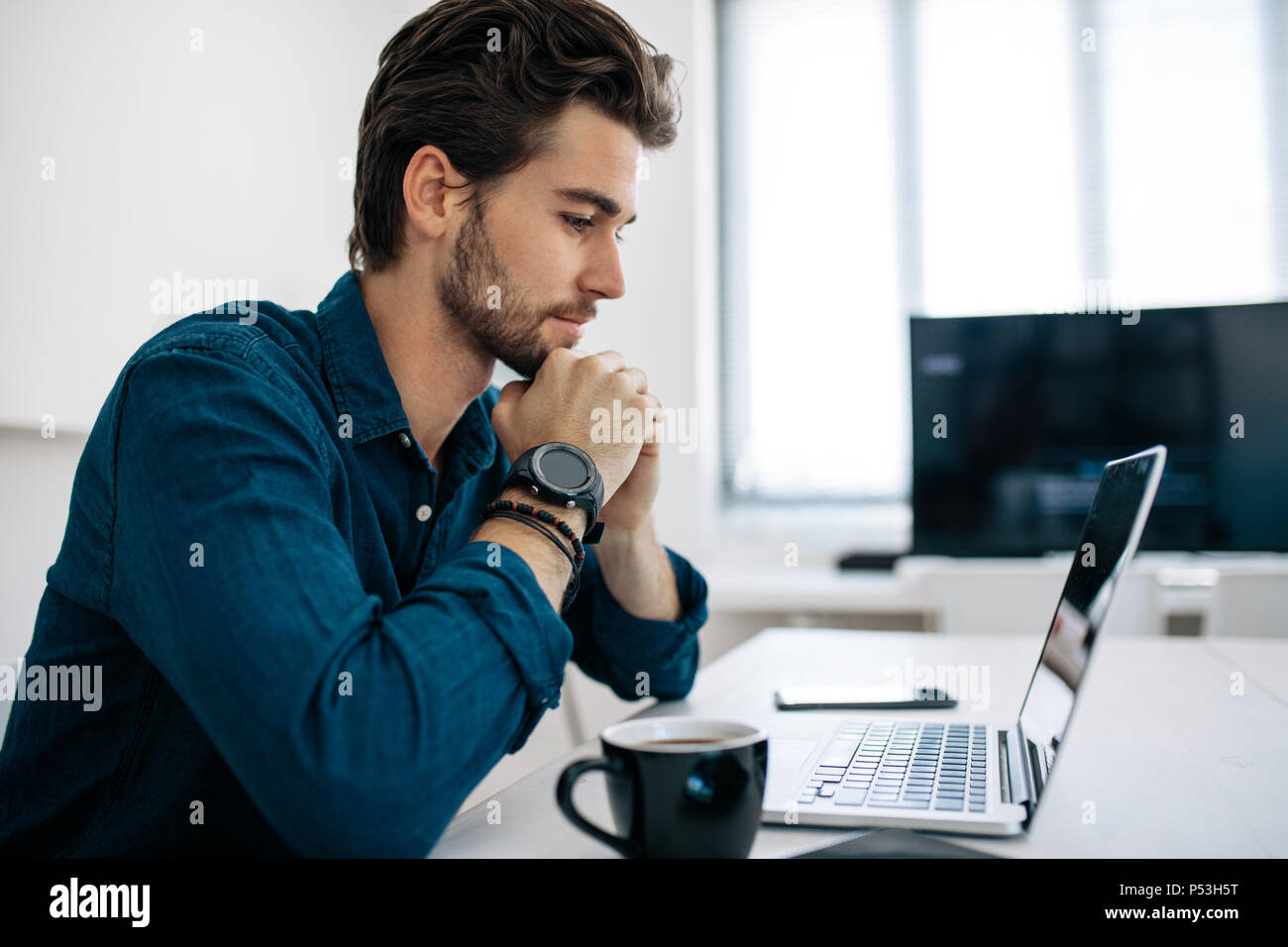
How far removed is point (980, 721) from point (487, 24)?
2.84 ft

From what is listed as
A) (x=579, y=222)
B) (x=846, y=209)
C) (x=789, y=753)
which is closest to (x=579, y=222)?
(x=579, y=222)

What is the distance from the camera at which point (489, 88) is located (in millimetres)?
992

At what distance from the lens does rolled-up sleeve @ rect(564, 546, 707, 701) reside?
1051 mm

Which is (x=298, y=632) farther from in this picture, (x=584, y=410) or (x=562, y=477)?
(x=584, y=410)

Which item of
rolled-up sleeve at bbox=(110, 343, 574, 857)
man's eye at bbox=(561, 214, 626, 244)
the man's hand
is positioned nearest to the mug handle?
rolled-up sleeve at bbox=(110, 343, 574, 857)

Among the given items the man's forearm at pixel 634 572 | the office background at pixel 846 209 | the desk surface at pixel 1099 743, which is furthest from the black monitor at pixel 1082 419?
the man's forearm at pixel 634 572

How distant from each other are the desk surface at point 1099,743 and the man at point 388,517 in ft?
0.29

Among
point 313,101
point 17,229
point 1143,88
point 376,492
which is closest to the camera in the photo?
point 376,492

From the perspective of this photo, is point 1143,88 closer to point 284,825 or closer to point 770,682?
point 770,682

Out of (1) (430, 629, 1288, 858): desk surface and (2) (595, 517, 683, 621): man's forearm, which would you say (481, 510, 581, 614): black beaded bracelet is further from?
(2) (595, 517, 683, 621): man's forearm

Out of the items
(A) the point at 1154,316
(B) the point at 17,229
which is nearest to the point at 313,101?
(B) the point at 17,229

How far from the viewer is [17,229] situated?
4.85ft

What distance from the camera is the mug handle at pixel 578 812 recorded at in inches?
19.5
